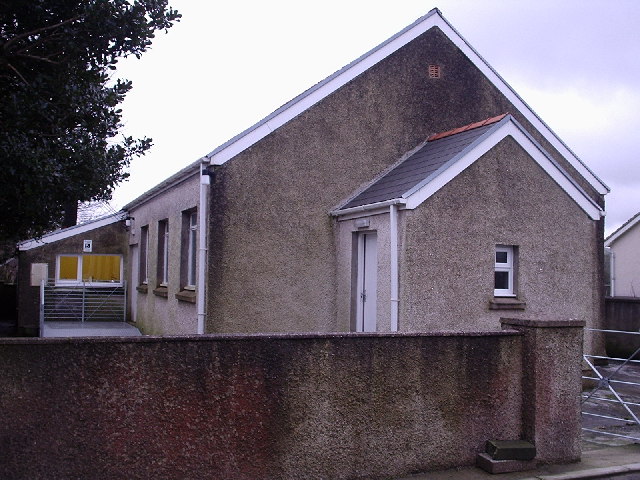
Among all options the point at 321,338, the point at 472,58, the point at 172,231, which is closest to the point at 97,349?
the point at 321,338

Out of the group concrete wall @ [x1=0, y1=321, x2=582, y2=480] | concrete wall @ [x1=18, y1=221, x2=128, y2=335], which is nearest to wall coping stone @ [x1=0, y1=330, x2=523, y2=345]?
concrete wall @ [x1=0, y1=321, x2=582, y2=480]

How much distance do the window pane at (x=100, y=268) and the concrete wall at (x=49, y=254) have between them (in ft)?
0.67

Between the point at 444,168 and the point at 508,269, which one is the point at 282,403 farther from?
the point at 508,269

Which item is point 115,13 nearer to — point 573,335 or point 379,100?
point 573,335

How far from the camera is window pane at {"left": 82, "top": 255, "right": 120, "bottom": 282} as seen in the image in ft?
71.0

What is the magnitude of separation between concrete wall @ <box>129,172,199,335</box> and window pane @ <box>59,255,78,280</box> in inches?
103

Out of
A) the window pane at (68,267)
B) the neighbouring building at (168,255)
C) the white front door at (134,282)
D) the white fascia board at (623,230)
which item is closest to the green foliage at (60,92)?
the neighbouring building at (168,255)

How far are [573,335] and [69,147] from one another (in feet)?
19.5

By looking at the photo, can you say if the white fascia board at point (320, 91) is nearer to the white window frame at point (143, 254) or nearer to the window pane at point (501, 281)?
the window pane at point (501, 281)

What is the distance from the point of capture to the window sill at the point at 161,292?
604 inches

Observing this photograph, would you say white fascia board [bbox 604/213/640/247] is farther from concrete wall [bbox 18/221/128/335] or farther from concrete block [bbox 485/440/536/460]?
concrete block [bbox 485/440/536/460]

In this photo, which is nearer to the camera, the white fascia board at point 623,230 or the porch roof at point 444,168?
the porch roof at point 444,168

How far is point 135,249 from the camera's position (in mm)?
20875

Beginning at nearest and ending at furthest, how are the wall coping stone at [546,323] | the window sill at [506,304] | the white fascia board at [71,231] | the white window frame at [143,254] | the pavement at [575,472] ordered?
the pavement at [575,472] → the wall coping stone at [546,323] → the window sill at [506,304] → the white window frame at [143,254] → the white fascia board at [71,231]
